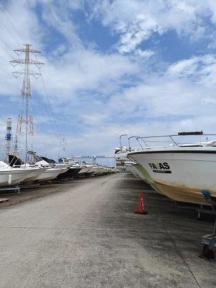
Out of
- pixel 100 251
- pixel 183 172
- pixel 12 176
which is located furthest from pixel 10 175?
pixel 100 251

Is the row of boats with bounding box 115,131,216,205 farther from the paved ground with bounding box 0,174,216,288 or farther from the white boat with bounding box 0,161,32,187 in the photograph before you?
the white boat with bounding box 0,161,32,187

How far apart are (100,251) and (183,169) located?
406 centimetres

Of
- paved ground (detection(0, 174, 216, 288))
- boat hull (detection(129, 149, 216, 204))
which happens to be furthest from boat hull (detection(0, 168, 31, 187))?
boat hull (detection(129, 149, 216, 204))

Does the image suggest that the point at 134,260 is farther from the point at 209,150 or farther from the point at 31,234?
the point at 209,150

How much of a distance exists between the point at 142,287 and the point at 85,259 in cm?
135

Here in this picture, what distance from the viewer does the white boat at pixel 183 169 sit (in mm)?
9445

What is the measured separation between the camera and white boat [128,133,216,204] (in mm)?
9445

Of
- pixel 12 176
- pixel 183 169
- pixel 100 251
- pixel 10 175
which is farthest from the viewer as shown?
pixel 12 176

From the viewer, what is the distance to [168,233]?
867 cm

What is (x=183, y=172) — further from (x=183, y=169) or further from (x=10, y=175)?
(x=10, y=175)

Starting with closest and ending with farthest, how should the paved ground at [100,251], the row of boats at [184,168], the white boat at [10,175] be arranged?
1. the paved ground at [100,251]
2. the row of boats at [184,168]
3. the white boat at [10,175]

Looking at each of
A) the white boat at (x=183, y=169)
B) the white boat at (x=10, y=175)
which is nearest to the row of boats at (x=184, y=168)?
the white boat at (x=183, y=169)

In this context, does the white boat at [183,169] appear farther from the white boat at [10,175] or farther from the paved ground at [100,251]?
the white boat at [10,175]

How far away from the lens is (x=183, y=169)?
10.0 meters
